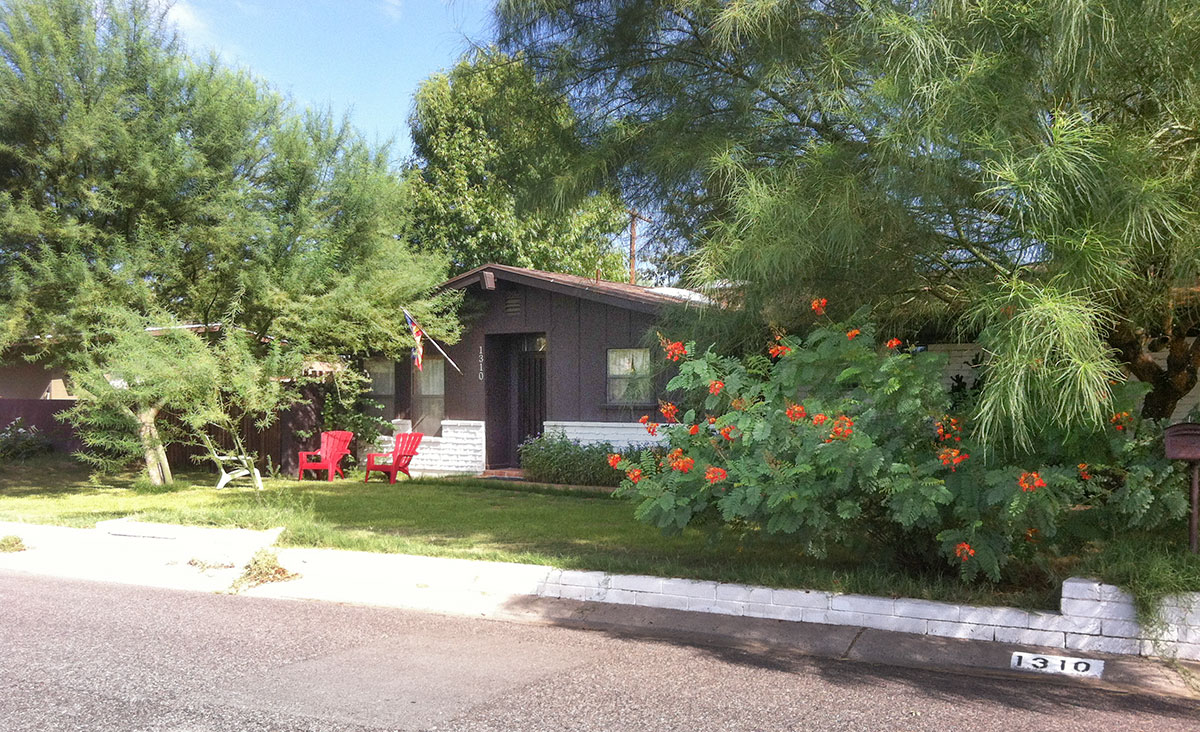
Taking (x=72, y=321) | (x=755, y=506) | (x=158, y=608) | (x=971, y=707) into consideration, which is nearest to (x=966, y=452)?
(x=755, y=506)

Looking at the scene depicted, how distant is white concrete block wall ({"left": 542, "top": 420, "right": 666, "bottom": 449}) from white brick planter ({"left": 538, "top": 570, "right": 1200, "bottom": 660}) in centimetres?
737

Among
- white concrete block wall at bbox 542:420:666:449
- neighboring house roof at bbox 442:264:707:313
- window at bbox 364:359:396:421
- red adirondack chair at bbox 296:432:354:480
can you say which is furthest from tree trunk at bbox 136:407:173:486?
white concrete block wall at bbox 542:420:666:449

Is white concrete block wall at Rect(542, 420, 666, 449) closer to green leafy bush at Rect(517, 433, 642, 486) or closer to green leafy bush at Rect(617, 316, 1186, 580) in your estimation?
green leafy bush at Rect(517, 433, 642, 486)

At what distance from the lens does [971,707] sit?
5.09 metres

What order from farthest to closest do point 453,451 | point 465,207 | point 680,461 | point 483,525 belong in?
point 465,207
point 453,451
point 483,525
point 680,461

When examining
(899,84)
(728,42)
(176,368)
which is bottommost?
(176,368)

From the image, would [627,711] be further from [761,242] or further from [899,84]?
[899,84]

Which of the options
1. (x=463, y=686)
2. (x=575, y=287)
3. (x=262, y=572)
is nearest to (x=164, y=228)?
(x=575, y=287)

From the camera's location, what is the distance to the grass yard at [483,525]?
710 centimetres

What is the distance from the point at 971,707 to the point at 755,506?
2008 mm

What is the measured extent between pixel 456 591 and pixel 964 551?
13.1 feet

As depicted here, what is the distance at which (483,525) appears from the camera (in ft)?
36.5

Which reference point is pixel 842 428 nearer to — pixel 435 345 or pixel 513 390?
pixel 435 345

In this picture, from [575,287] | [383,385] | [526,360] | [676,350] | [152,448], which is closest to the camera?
[676,350]
